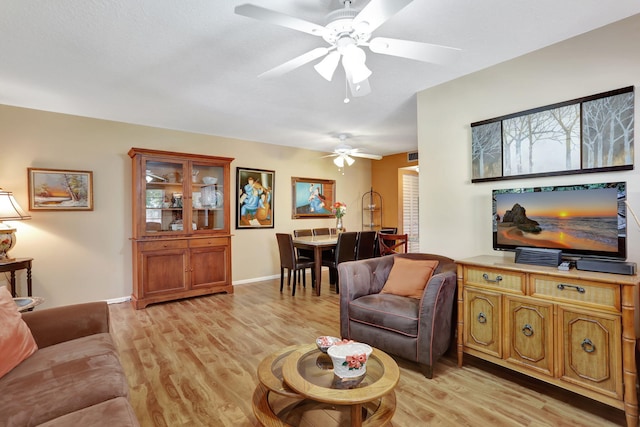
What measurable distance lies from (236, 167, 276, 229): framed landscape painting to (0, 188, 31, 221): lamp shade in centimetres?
266

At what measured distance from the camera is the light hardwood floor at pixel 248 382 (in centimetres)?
184

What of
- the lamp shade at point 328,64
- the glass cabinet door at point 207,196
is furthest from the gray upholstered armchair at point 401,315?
the glass cabinet door at point 207,196

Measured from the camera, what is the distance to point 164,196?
14.1 ft

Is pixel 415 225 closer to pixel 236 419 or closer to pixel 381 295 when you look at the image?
pixel 381 295

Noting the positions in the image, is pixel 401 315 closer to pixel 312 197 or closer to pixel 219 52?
pixel 219 52

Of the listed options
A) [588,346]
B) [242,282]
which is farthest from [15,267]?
[588,346]

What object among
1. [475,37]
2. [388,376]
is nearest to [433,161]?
[475,37]

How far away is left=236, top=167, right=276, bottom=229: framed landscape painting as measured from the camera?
5.30 metres

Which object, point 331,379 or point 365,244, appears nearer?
point 331,379

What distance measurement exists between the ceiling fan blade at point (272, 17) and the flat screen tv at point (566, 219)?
1.97 m

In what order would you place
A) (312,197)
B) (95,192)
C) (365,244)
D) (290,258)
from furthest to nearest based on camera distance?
1. (312,197)
2. (365,244)
3. (290,258)
4. (95,192)

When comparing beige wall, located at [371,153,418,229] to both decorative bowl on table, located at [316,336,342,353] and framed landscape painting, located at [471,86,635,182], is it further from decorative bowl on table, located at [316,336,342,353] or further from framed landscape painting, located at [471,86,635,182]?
decorative bowl on table, located at [316,336,342,353]

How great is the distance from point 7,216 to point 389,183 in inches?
233

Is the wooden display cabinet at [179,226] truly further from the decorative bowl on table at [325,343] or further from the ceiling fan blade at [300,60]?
the decorative bowl on table at [325,343]
